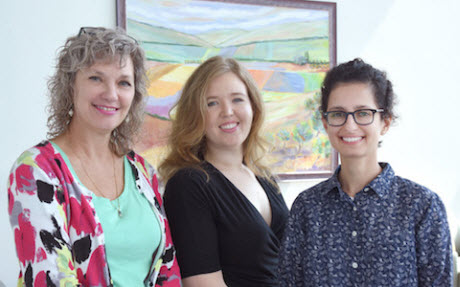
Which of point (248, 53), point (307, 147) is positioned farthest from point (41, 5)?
point (307, 147)

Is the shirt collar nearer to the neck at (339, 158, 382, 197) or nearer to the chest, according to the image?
the neck at (339, 158, 382, 197)

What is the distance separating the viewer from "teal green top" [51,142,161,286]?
4.93 feet

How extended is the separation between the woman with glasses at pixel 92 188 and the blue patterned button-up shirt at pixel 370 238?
481 millimetres

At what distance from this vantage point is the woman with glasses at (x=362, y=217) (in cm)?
137

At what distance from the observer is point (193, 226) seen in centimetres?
167

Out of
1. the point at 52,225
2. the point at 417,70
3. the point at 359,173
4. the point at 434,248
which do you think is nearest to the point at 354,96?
the point at 359,173

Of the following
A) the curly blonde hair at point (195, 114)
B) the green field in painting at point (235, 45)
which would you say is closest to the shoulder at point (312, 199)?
the curly blonde hair at point (195, 114)

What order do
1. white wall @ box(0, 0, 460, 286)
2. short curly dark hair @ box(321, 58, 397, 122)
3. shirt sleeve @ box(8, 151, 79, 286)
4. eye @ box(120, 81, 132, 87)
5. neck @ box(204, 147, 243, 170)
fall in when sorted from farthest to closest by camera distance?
1. white wall @ box(0, 0, 460, 286)
2. neck @ box(204, 147, 243, 170)
3. eye @ box(120, 81, 132, 87)
4. short curly dark hair @ box(321, 58, 397, 122)
5. shirt sleeve @ box(8, 151, 79, 286)

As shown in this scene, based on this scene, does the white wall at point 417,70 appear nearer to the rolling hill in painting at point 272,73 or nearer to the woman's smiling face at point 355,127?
the rolling hill in painting at point 272,73

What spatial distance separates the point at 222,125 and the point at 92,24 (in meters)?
1.50

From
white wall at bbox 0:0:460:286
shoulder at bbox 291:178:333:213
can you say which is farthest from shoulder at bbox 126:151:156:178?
white wall at bbox 0:0:460:286

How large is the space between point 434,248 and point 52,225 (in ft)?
3.66

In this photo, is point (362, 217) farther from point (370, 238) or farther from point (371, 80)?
point (371, 80)

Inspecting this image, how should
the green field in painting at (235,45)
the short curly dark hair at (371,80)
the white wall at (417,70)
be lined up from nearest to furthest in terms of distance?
the short curly dark hair at (371,80) < the green field in painting at (235,45) < the white wall at (417,70)
